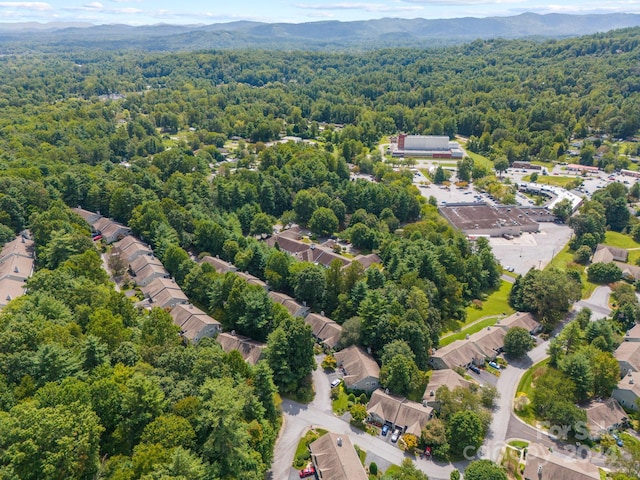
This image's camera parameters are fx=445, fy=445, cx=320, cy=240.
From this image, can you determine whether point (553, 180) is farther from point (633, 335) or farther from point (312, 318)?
point (312, 318)

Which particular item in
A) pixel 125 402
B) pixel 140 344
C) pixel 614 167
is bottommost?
pixel 614 167

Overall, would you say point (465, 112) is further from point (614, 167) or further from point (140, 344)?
point (140, 344)

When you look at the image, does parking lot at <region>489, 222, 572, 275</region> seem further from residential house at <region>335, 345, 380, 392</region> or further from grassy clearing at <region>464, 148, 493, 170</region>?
grassy clearing at <region>464, 148, 493, 170</region>

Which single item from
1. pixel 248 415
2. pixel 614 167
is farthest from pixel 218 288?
pixel 614 167

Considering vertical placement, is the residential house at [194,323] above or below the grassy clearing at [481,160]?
above

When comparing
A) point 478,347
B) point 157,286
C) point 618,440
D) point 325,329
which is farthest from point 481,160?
point 157,286

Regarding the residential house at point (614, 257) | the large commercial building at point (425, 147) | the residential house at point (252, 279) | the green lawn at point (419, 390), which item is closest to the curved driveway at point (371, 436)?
the green lawn at point (419, 390)

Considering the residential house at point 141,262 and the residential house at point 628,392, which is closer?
the residential house at point 628,392

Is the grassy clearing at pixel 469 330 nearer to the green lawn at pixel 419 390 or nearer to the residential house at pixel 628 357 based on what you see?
the green lawn at pixel 419 390
